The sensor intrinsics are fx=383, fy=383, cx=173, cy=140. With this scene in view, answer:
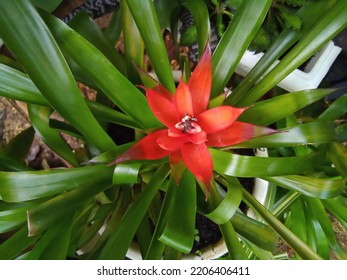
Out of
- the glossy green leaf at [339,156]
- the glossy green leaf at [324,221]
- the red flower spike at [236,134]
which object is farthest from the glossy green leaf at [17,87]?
the glossy green leaf at [324,221]

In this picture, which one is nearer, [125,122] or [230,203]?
[230,203]

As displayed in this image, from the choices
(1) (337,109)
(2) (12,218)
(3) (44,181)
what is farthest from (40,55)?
(1) (337,109)

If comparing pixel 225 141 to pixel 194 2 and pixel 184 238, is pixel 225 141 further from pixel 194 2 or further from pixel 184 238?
pixel 194 2

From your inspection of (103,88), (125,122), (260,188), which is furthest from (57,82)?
(260,188)

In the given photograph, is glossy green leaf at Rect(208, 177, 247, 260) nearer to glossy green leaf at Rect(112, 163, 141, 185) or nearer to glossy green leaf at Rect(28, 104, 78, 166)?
glossy green leaf at Rect(112, 163, 141, 185)

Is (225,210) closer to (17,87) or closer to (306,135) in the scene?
(306,135)

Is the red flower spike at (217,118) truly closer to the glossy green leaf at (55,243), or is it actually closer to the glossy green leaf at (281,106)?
the glossy green leaf at (281,106)
